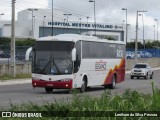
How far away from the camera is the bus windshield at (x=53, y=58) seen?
27.9m

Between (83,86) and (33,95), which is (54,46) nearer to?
(83,86)

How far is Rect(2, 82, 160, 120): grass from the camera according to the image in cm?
937

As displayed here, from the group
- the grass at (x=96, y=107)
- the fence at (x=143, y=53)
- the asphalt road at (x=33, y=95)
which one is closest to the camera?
the grass at (x=96, y=107)

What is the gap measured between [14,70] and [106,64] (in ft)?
38.4

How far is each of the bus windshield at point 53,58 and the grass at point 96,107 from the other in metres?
15.8

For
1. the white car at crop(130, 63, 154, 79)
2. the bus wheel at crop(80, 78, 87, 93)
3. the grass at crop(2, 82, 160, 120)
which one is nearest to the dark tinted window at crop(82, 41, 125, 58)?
the bus wheel at crop(80, 78, 87, 93)

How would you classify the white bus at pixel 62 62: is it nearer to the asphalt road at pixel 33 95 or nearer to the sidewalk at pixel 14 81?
the asphalt road at pixel 33 95

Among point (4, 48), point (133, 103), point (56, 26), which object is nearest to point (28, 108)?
point (133, 103)

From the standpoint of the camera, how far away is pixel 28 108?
416 inches

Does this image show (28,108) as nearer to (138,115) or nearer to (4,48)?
(138,115)

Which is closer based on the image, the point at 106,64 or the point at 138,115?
the point at 138,115

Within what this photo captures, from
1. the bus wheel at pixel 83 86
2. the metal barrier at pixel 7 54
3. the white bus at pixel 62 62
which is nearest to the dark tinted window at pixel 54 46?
the white bus at pixel 62 62

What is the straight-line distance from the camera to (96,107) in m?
10.0

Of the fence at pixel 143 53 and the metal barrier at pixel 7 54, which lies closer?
the metal barrier at pixel 7 54
